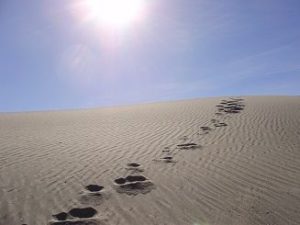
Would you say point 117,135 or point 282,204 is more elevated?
point 117,135

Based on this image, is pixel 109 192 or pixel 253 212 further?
pixel 109 192

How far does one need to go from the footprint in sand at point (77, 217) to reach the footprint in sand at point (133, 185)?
1.03m

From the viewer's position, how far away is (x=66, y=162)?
31.0ft

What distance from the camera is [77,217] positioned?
664 centimetres

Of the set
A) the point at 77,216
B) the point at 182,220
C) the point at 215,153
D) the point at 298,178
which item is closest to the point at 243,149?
the point at 215,153

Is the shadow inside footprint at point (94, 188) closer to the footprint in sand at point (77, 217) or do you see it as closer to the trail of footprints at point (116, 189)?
the trail of footprints at point (116, 189)

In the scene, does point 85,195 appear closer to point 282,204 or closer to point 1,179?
point 1,179

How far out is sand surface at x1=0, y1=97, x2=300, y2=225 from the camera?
22.3 ft

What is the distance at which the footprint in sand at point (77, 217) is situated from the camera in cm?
640

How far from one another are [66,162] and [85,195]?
7.30ft

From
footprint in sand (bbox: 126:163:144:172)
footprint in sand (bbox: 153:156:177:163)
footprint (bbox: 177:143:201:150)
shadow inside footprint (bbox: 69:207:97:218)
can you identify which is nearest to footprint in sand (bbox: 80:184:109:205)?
shadow inside footprint (bbox: 69:207:97:218)

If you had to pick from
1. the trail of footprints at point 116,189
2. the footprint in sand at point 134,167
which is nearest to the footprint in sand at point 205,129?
the trail of footprints at point 116,189

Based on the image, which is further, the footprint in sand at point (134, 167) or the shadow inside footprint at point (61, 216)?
the footprint in sand at point (134, 167)

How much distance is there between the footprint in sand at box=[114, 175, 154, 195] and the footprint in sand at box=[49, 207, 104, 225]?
1032 millimetres
